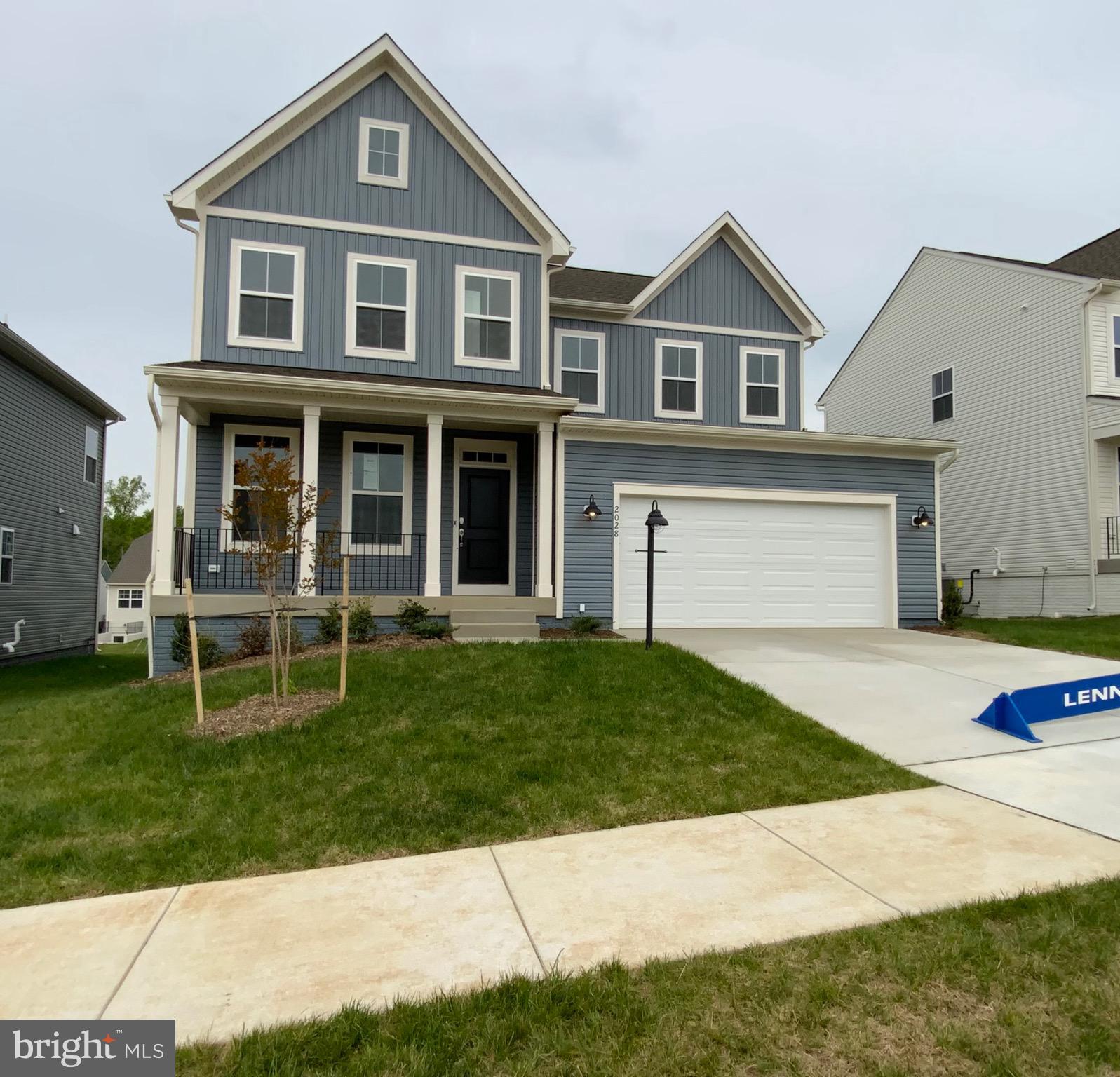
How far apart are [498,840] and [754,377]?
12.3 meters

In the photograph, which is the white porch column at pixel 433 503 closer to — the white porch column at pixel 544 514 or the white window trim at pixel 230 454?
the white porch column at pixel 544 514

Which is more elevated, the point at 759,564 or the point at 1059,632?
the point at 759,564

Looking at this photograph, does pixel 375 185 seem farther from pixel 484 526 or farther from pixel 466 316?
pixel 484 526

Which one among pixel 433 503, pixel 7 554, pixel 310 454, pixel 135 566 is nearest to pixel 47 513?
pixel 7 554

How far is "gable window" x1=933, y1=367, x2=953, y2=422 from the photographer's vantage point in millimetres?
18703

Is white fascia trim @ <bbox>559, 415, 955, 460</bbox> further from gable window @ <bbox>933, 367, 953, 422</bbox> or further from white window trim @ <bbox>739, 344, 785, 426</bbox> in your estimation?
gable window @ <bbox>933, 367, 953, 422</bbox>

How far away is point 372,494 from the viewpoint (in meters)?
11.8

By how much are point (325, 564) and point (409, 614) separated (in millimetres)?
1368

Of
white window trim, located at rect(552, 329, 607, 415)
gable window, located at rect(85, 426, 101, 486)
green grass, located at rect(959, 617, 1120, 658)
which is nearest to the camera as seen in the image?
green grass, located at rect(959, 617, 1120, 658)

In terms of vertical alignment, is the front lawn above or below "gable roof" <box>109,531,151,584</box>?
below

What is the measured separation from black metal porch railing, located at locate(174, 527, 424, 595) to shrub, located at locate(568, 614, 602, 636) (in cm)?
275

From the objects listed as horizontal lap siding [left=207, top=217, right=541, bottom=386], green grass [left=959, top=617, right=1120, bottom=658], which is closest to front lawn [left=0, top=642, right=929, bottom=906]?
horizontal lap siding [left=207, top=217, right=541, bottom=386]

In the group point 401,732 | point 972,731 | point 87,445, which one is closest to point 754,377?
point 972,731

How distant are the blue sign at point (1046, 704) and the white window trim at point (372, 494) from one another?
8.55 m
